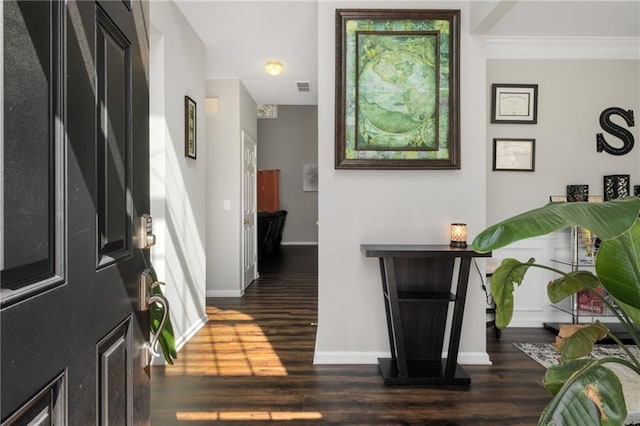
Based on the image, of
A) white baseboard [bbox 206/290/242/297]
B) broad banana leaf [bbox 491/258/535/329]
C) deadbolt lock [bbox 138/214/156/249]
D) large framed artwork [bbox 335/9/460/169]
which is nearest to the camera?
deadbolt lock [bbox 138/214/156/249]

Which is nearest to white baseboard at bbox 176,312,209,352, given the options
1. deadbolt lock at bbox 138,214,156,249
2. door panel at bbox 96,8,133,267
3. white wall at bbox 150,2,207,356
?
white wall at bbox 150,2,207,356

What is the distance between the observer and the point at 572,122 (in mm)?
3984

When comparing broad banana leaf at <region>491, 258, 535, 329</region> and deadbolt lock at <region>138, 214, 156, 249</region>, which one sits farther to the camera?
broad banana leaf at <region>491, 258, 535, 329</region>

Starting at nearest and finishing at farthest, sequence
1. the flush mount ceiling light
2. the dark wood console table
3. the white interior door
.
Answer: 1. the dark wood console table
2. the flush mount ceiling light
3. the white interior door

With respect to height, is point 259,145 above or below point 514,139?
above

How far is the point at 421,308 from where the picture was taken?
295 cm

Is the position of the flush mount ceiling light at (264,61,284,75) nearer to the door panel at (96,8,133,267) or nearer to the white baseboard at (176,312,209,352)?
the white baseboard at (176,312,209,352)

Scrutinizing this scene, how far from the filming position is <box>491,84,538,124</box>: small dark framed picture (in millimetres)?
3930

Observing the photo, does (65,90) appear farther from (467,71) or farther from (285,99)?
(285,99)

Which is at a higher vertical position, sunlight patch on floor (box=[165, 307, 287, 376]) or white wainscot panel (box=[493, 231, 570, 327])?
white wainscot panel (box=[493, 231, 570, 327])

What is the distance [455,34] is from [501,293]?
6.97 ft

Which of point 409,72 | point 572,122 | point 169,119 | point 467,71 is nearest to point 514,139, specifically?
point 572,122

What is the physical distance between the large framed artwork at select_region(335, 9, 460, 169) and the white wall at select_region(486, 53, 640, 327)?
119 centimetres

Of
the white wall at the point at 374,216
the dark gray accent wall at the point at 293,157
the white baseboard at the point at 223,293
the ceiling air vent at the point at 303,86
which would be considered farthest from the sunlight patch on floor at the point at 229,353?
the dark gray accent wall at the point at 293,157
